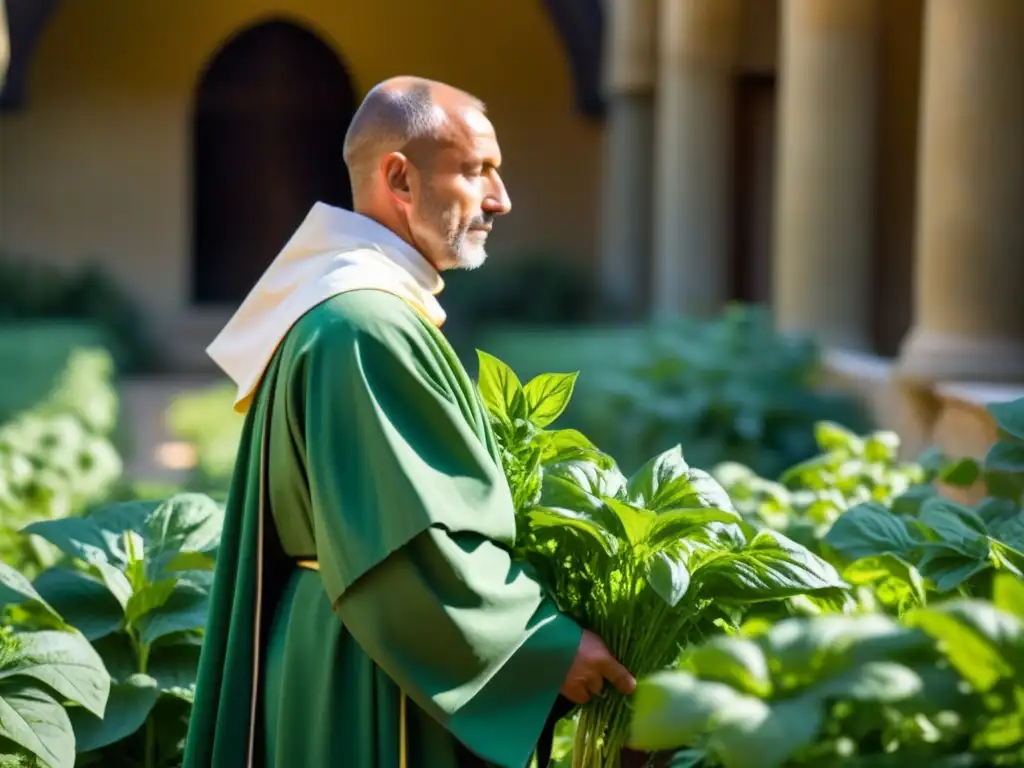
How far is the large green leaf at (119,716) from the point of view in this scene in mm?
2789

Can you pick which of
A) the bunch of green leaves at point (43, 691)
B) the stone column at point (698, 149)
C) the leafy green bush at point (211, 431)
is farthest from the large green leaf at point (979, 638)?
the stone column at point (698, 149)

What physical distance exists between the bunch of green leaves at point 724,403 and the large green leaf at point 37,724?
445 centimetres

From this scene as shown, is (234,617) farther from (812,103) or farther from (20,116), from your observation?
(20,116)

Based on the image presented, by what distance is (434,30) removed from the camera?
18.7 metres

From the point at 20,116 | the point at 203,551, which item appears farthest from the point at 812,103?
the point at 20,116

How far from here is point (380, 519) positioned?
2.13 meters

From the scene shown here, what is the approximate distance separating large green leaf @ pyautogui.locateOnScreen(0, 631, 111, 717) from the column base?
420cm

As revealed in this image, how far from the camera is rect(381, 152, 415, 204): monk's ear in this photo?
234 centimetres

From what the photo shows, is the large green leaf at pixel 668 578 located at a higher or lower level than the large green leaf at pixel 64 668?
higher

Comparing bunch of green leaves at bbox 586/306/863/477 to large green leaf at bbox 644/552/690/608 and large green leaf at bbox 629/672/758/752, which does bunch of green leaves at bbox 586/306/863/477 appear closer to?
large green leaf at bbox 644/552/690/608

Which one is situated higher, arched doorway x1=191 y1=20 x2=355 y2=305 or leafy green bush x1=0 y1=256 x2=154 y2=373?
arched doorway x1=191 y1=20 x2=355 y2=305

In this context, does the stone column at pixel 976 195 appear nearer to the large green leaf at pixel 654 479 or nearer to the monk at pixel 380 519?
the large green leaf at pixel 654 479

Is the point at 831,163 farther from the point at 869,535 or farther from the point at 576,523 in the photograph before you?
the point at 576,523

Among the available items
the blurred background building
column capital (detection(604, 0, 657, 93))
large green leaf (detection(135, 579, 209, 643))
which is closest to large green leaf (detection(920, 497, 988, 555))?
large green leaf (detection(135, 579, 209, 643))
